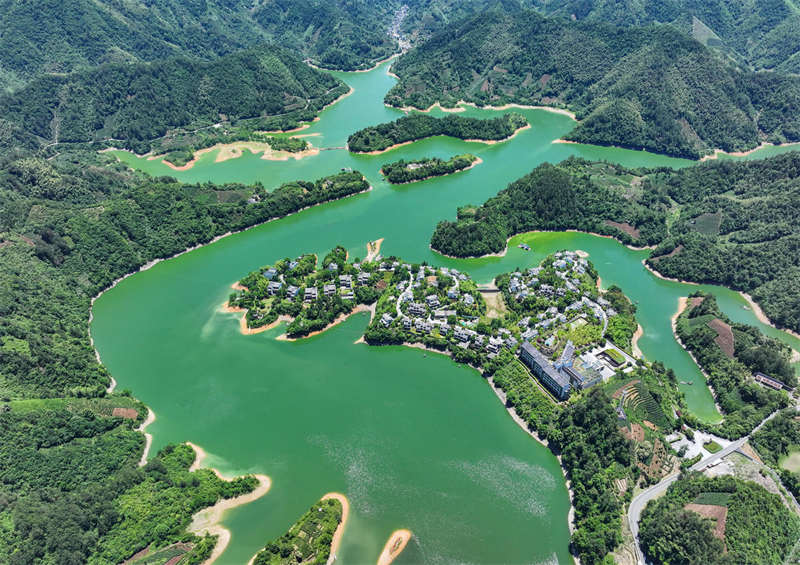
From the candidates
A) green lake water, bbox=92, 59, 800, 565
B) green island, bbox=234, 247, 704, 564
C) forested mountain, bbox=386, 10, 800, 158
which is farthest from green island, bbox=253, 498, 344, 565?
forested mountain, bbox=386, 10, 800, 158

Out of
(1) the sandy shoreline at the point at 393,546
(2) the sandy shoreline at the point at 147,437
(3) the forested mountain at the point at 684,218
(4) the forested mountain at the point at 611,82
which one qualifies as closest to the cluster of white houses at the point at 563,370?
(1) the sandy shoreline at the point at 393,546

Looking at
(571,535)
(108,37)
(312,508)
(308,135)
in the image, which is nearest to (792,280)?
(571,535)

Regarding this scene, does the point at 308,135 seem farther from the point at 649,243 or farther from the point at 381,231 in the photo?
the point at 649,243

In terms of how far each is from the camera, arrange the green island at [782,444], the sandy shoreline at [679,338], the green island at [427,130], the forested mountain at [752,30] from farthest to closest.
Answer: the forested mountain at [752,30] → the green island at [427,130] → the sandy shoreline at [679,338] → the green island at [782,444]

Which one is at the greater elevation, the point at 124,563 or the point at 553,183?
the point at 553,183

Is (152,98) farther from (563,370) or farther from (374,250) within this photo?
(563,370)

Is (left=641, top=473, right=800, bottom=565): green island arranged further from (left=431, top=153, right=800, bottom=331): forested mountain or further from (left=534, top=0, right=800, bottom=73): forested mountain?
(left=534, top=0, right=800, bottom=73): forested mountain

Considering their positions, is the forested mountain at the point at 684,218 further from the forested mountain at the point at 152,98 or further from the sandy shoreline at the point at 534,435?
the forested mountain at the point at 152,98
